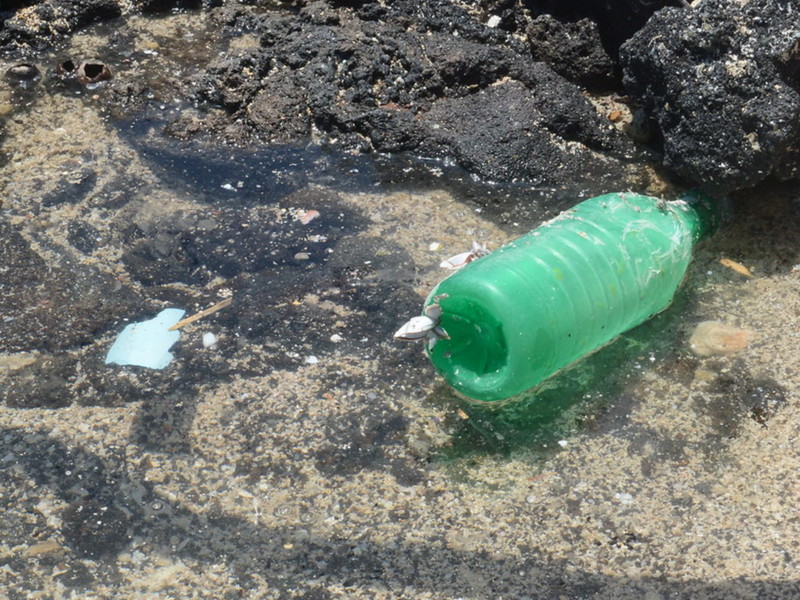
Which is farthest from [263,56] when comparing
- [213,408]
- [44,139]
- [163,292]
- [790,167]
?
[790,167]

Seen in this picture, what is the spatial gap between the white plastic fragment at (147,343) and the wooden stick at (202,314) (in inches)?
0.6

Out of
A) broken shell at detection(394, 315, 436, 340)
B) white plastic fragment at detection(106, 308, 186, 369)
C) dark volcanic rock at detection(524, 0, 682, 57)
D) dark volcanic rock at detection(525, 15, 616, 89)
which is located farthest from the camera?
dark volcanic rock at detection(525, 15, 616, 89)

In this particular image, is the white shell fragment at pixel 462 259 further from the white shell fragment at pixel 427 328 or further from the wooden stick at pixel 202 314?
the wooden stick at pixel 202 314

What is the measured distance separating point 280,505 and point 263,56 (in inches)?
81.7

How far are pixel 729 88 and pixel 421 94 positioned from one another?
1.19 meters

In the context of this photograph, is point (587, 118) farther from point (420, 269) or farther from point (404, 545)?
point (404, 545)

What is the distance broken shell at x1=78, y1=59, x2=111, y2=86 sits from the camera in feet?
12.8

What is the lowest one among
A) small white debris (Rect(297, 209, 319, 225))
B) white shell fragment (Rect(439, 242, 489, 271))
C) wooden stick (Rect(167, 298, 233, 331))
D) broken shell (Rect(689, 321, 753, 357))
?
broken shell (Rect(689, 321, 753, 357))

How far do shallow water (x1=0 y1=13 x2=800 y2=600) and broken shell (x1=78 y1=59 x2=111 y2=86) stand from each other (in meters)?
0.48

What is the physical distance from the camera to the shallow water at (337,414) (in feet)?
7.41

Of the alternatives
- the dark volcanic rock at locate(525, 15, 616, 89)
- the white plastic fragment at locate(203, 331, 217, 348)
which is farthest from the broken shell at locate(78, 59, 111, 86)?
the dark volcanic rock at locate(525, 15, 616, 89)

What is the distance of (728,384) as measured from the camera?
2705 mm

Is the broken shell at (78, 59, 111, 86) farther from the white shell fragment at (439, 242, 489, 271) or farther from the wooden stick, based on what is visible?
the white shell fragment at (439, 242, 489, 271)

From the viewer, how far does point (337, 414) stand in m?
2.62
